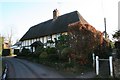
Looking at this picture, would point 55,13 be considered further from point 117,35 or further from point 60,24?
point 117,35

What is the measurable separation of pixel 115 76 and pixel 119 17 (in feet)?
36.2

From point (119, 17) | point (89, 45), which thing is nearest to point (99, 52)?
point (89, 45)

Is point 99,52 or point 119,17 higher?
point 119,17

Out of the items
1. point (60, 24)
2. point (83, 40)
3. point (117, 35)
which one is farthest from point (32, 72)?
point (60, 24)

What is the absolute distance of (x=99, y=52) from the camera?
19.3m

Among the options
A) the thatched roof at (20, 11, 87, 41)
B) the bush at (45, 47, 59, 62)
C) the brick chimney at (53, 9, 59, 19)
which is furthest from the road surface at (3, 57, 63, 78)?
the brick chimney at (53, 9, 59, 19)

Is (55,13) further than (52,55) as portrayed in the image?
Yes

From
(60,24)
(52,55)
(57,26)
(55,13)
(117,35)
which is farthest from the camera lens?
(55,13)

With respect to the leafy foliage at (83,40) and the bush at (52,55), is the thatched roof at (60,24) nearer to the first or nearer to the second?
the bush at (52,55)

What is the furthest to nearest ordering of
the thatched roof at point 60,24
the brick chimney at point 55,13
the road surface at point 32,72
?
the brick chimney at point 55,13 < the thatched roof at point 60,24 < the road surface at point 32,72

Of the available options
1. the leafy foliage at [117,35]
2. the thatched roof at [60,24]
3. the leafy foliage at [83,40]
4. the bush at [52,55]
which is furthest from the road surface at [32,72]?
the thatched roof at [60,24]

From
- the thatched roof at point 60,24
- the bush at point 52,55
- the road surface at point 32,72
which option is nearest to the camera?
the road surface at point 32,72

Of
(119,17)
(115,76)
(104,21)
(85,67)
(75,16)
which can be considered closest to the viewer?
(115,76)

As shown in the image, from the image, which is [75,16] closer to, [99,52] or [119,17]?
[119,17]
